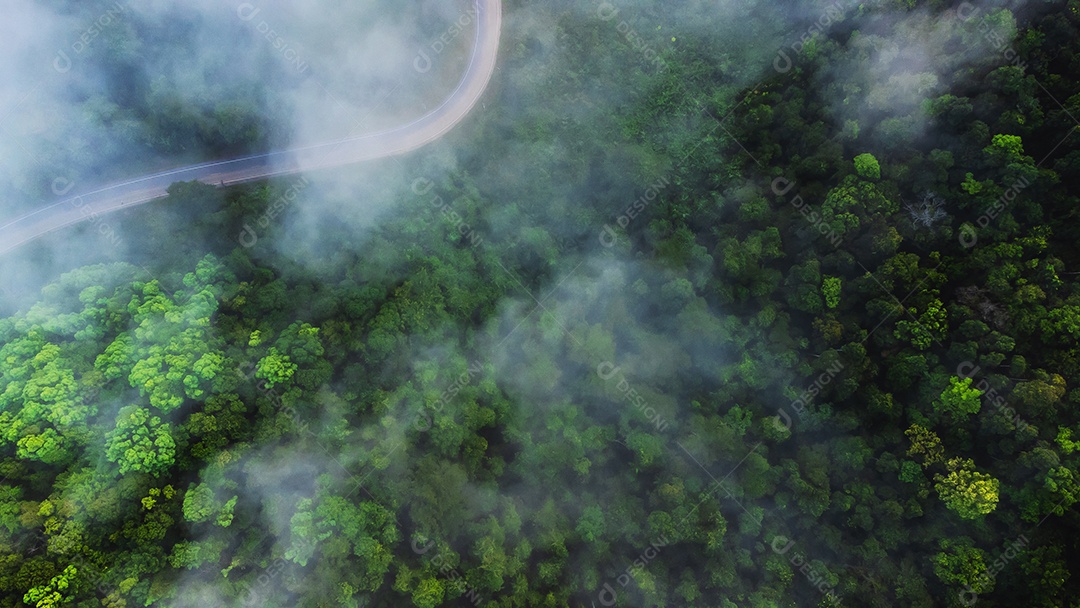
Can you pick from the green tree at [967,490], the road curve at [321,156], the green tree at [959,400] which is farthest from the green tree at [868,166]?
the road curve at [321,156]

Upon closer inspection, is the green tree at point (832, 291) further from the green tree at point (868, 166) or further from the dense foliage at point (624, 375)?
the green tree at point (868, 166)

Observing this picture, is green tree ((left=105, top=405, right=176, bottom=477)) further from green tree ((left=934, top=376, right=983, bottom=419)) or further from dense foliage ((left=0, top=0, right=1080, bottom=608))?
green tree ((left=934, top=376, right=983, bottom=419))

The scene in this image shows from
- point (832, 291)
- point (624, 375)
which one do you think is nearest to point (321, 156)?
point (624, 375)

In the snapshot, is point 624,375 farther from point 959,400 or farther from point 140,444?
point 140,444

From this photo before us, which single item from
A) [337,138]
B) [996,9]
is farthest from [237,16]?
[996,9]

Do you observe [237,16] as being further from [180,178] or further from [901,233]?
[901,233]

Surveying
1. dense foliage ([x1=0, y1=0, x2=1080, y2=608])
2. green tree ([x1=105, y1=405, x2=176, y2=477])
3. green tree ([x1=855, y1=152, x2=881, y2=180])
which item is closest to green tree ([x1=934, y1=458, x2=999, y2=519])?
dense foliage ([x1=0, y1=0, x2=1080, y2=608])
